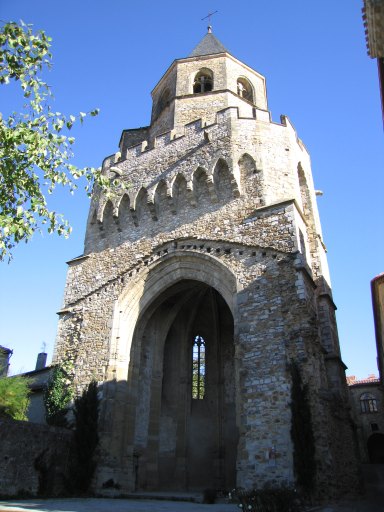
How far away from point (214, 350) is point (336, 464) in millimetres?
7698

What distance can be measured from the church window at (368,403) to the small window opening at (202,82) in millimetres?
26730

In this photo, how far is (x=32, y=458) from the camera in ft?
38.8

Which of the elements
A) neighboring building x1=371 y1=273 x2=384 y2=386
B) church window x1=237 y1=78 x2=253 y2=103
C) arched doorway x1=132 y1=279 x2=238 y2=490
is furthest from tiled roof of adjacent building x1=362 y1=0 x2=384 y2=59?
church window x1=237 y1=78 x2=253 y2=103

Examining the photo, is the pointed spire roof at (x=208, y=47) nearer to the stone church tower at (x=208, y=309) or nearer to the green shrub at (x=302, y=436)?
the stone church tower at (x=208, y=309)

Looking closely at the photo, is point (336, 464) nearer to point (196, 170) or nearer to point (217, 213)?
point (217, 213)

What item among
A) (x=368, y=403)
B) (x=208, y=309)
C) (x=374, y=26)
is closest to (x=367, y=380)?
(x=368, y=403)

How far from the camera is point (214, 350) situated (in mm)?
17844

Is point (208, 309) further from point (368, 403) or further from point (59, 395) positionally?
point (368, 403)

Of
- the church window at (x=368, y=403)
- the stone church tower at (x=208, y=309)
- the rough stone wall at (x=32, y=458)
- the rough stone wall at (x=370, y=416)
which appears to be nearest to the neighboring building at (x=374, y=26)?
the stone church tower at (x=208, y=309)

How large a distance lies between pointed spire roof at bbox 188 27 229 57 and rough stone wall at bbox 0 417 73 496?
17.3 m

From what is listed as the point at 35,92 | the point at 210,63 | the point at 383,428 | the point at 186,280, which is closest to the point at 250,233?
the point at 186,280

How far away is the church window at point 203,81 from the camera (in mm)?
20484

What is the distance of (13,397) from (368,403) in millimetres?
29491

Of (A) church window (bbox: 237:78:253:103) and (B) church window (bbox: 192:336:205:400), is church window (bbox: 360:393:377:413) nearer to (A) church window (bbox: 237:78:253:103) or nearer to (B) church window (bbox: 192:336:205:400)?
(B) church window (bbox: 192:336:205:400)
